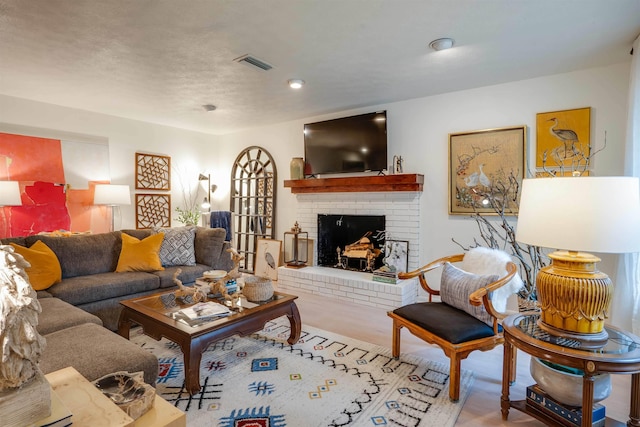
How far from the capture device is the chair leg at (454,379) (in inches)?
77.1

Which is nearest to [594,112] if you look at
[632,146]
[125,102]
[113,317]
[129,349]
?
[632,146]

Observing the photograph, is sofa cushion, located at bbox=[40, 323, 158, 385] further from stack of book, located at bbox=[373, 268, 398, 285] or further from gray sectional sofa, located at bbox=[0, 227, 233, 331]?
stack of book, located at bbox=[373, 268, 398, 285]

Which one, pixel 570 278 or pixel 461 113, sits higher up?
pixel 461 113

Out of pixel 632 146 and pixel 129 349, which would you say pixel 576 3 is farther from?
pixel 129 349

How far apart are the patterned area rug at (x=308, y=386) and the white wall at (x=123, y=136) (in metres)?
3.01

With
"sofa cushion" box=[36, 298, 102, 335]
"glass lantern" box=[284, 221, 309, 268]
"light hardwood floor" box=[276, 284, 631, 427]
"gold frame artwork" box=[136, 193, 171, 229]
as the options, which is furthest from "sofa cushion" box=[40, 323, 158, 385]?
"gold frame artwork" box=[136, 193, 171, 229]

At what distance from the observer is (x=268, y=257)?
509 cm

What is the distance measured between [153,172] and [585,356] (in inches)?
214

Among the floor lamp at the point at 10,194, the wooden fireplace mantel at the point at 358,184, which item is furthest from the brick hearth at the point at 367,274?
the floor lamp at the point at 10,194

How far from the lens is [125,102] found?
13.3 ft

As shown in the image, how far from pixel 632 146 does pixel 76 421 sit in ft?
11.5

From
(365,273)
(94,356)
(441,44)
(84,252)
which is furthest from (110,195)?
(441,44)

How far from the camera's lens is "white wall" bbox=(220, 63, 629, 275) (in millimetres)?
2977

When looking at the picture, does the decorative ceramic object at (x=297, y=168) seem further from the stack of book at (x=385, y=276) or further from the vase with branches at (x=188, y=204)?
the vase with branches at (x=188, y=204)
